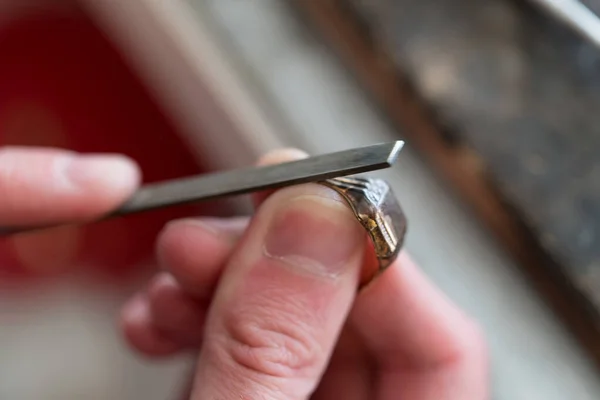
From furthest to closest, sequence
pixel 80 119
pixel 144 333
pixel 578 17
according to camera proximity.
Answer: pixel 80 119 < pixel 144 333 < pixel 578 17

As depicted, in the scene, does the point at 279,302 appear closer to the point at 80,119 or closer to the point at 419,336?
the point at 419,336

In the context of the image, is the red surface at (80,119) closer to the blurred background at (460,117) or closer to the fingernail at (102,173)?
the blurred background at (460,117)

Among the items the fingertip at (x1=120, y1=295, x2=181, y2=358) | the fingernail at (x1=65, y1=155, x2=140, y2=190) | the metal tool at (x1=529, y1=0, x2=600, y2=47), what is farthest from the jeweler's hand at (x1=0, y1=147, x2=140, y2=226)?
the metal tool at (x1=529, y1=0, x2=600, y2=47)

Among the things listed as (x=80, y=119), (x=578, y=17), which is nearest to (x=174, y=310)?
(x=578, y=17)

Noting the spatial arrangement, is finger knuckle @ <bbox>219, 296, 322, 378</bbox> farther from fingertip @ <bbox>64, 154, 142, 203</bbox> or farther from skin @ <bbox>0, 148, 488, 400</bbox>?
fingertip @ <bbox>64, 154, 142, 203</bbox>

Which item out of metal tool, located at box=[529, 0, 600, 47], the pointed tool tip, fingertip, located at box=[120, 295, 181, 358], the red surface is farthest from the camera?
the red surface

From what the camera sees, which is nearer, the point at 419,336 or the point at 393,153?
the point at 393,153

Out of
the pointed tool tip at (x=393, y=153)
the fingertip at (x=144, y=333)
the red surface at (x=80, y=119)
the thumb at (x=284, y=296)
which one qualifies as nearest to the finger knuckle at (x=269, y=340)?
the thumb at (x=284, y=296)
